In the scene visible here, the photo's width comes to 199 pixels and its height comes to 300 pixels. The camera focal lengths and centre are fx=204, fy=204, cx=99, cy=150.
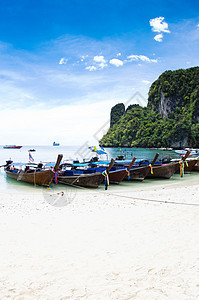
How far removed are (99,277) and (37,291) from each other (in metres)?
0.97

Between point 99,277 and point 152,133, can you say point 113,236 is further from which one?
point 152,133

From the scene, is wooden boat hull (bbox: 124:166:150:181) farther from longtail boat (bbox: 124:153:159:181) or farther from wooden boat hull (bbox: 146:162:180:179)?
wooden boat hull (bbox: 146:162:180:179)

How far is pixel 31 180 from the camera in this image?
49.0 feet

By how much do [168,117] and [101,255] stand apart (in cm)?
11418

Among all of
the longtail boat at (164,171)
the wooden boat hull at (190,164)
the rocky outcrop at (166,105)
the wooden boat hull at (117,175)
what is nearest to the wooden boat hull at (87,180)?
the wooden boat hull at (117,175)

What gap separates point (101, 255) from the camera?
4102 mm

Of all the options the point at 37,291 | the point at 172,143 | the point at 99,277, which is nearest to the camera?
the point at 37,291

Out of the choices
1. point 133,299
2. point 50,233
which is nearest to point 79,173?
point 50,233

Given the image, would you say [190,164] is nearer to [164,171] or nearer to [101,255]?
[164,171]

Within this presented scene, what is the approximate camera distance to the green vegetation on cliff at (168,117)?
90500mm

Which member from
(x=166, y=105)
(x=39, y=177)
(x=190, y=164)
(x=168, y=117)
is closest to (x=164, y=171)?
(x=190, y=164)

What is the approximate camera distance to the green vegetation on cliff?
90.5 metres

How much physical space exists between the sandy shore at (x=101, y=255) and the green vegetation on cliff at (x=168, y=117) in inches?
3530

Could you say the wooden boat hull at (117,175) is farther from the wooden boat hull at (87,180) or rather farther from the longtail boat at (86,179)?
the wooden boat hull at (87,180)
